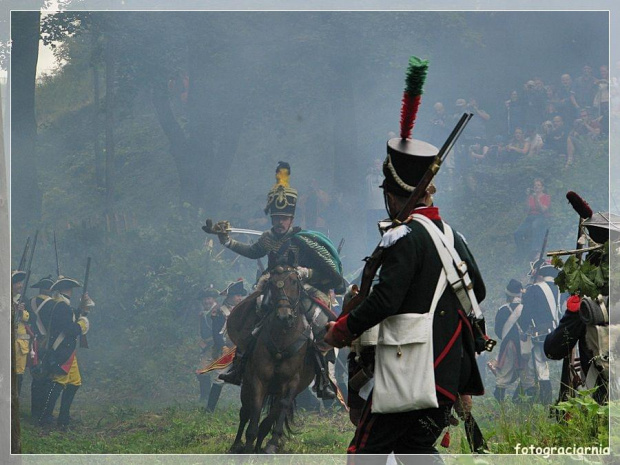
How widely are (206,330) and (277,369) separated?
276cm

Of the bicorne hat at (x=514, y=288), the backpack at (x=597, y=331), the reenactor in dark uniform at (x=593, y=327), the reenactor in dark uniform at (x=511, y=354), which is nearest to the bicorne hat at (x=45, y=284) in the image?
the reenactor in dark uniform at (x=511, y=354)

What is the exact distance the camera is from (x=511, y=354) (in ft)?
37.9

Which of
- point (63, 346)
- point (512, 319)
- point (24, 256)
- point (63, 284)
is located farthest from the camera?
point (24, 256)

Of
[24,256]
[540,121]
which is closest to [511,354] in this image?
[540,121]

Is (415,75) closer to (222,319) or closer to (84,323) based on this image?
(222,319)

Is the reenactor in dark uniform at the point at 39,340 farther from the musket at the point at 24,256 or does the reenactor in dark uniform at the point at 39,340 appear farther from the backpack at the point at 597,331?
the backpack at the point at 597,331

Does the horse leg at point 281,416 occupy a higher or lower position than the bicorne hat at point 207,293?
lower

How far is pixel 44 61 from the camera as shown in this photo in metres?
12.8

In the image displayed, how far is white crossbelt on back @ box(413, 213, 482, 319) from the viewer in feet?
11.3

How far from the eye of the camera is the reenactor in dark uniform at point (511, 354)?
1147 centimetres

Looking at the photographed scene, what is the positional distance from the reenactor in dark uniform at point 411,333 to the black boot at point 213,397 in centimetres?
749

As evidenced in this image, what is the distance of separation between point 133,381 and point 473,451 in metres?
7.84

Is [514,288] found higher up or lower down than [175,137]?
lower down

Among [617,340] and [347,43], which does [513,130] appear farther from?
[617,340]
